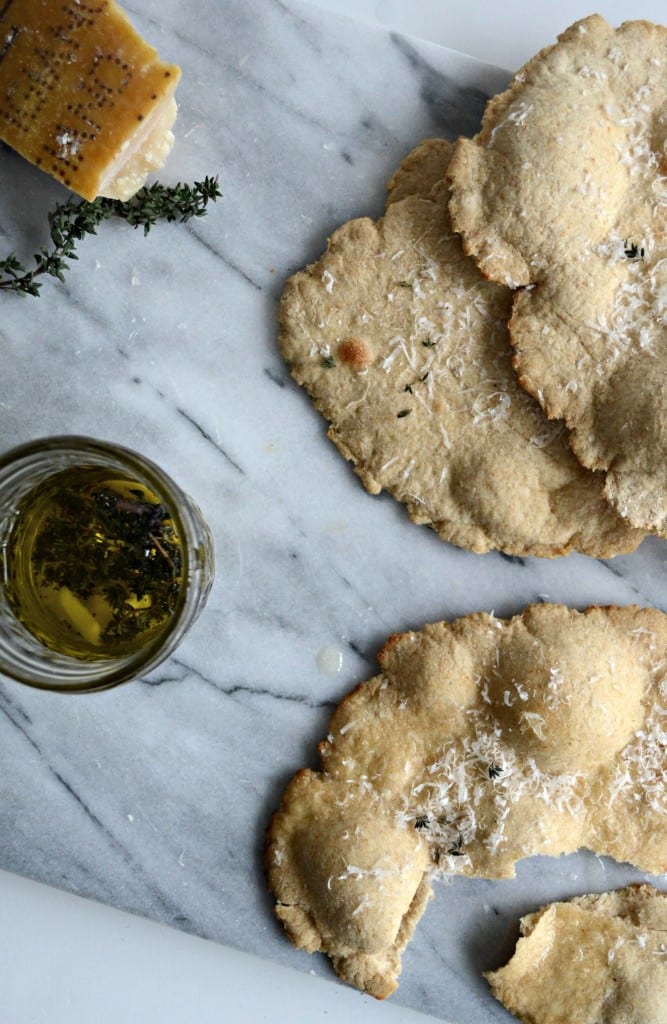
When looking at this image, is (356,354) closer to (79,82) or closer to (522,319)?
(522,319)

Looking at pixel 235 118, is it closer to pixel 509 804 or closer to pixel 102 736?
pixel 102 736

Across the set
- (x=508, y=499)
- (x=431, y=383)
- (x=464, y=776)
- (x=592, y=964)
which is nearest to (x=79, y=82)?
(x=431, y=383)

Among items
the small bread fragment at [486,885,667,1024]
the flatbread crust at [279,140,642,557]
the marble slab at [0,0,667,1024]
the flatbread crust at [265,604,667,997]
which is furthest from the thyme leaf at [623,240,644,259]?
the small bread fragment at [486,885,667,1024]

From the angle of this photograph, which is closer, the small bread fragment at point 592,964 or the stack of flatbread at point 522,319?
the stack of flatbread at point 522,319

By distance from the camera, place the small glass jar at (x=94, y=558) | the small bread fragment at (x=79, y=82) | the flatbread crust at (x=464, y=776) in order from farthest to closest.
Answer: the flatbread crust at (x=464, y=776) < the small bread fragment at (x=79, y=82) < the small glass jar at (x=94, y=558)

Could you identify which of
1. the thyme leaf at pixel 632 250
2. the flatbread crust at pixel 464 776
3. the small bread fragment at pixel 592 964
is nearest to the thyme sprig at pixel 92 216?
the thyme leaf at pixel 632 250

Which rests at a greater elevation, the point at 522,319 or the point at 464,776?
the point at 522,319

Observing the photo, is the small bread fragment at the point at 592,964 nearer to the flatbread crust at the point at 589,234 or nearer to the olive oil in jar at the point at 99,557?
the flatbread crust at the point at 589,234

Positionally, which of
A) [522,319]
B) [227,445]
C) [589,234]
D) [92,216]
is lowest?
[227,445]
